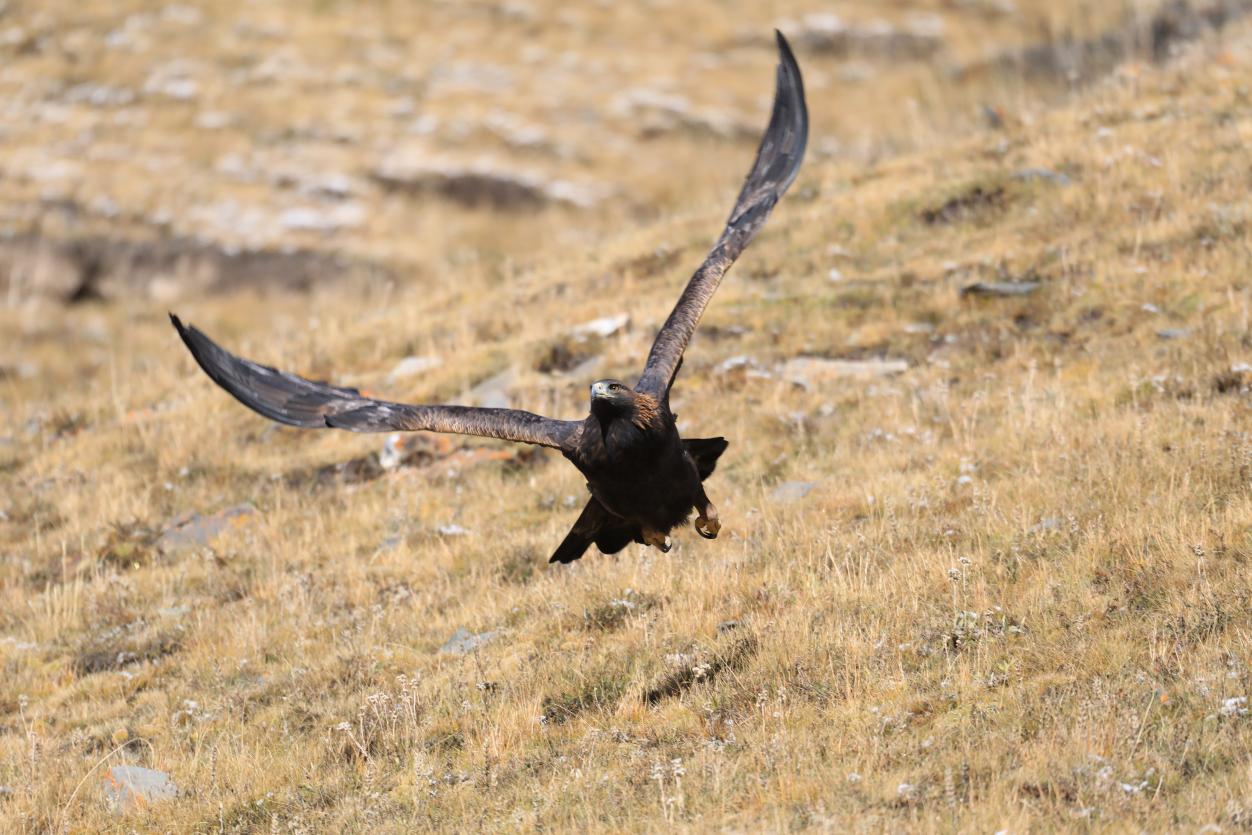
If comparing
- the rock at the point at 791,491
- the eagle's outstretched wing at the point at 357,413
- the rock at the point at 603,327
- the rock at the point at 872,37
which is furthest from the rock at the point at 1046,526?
the rock at the point at 872,37

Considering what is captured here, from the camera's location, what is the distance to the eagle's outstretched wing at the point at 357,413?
673 cm

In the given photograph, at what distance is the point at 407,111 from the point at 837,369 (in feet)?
60.4

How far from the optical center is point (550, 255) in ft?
53.4

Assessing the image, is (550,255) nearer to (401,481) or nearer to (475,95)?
(401,481)

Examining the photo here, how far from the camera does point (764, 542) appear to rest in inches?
295

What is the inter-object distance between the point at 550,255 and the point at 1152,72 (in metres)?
7.45

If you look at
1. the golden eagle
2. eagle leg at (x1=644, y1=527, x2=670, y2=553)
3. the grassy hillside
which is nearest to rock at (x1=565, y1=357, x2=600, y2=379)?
the grassy hillside

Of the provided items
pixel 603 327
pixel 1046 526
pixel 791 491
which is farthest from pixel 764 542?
pixel 603 327

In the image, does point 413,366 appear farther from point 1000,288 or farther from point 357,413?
point 357,413

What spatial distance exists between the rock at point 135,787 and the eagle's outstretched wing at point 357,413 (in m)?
1.83

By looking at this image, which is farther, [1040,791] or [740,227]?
[740,227]

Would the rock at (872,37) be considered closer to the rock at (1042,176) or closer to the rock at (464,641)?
the rock at (1042,176)

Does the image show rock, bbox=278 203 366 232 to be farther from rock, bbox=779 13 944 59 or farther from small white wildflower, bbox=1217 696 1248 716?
small white wildflower, bbox=1217 696 1248 716

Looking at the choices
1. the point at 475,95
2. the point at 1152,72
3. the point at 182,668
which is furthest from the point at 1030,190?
the point at 475,95
